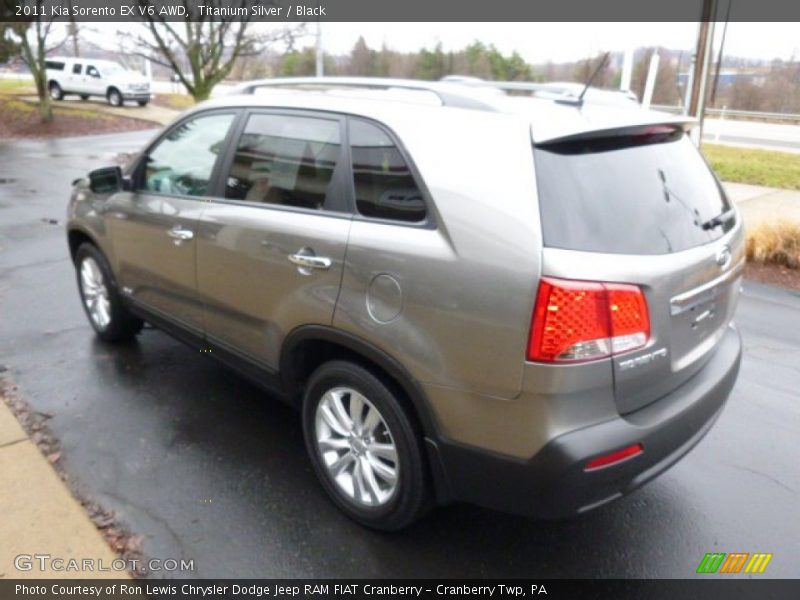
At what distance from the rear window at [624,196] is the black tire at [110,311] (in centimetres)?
325

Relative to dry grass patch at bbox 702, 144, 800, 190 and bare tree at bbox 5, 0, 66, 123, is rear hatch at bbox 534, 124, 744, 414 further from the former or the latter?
bare tree at bbox 5, 0, 66, 123

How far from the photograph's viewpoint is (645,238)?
7.53 feet

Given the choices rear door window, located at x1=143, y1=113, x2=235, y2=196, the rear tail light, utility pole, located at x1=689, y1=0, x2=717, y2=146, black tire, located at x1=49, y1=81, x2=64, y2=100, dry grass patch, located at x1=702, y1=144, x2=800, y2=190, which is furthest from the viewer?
black tire, located at x1=49, y1=81, x2=64, y2=100

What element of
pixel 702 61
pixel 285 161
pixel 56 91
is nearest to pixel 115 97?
pixel 56 91

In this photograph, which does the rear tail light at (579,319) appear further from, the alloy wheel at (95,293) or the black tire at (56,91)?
the black tire at (56,91)

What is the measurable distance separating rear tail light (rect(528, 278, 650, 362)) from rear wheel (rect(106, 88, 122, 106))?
29620mm

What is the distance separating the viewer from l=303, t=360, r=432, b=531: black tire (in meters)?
2.48

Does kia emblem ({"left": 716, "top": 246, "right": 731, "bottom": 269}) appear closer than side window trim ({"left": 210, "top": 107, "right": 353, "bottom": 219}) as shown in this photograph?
Yes

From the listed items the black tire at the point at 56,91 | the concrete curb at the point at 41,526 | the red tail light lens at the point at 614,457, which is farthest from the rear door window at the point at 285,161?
the black tire at the point at 56,91

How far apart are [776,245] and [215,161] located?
6.15 m

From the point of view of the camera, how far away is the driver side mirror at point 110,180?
4.05 metres

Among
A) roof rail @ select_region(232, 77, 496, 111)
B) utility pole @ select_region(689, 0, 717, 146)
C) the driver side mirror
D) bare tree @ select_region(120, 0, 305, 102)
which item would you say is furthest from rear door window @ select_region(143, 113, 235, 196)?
bare tree @ select_region(120, 0, 305, 102)

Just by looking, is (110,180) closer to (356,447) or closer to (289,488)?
(289,488)

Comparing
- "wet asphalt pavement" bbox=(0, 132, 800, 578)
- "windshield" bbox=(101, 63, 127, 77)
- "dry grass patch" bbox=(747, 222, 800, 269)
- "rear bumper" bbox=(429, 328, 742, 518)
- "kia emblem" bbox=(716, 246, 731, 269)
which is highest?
"windshield" bbox=(101, 63, 127, 77)
